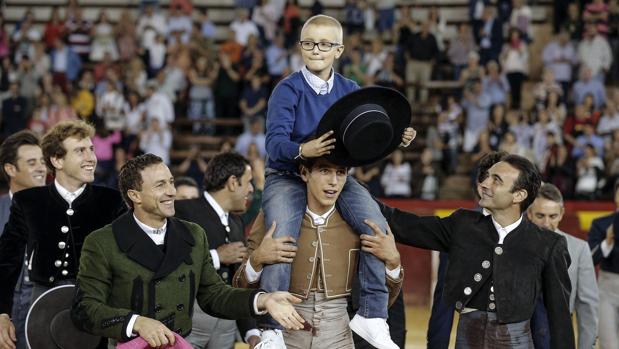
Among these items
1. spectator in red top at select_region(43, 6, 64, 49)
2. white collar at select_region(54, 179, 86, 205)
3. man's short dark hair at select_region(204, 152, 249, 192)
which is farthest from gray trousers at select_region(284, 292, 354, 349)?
spectator in red top at select_region(43, 6, 64, 49)

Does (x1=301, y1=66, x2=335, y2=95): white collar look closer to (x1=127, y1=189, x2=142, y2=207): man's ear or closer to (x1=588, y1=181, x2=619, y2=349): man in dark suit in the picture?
(x1=127, y1=189, x2=142, y2=207): man's ear

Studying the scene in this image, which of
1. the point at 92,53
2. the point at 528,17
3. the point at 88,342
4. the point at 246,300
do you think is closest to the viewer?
the point at 246,300

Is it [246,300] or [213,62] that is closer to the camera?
[246,300]

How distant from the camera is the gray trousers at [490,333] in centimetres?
478

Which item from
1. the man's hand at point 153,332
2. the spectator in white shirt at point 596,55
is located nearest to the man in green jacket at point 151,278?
the man's hand at point 153,332

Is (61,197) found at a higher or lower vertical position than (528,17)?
lower

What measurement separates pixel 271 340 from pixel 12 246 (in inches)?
62.3

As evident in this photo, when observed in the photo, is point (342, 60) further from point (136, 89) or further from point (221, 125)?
point (136, 89)

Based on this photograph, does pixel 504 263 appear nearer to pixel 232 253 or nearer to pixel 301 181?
pixel 301 181

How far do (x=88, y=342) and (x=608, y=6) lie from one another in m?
12.5

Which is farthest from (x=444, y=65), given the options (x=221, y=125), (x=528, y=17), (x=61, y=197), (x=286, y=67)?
(x=61, y=197)

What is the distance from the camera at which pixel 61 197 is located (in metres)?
5.28

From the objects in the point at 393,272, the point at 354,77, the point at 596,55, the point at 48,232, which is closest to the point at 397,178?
the point at 354,77

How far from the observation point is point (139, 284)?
4418 mm
